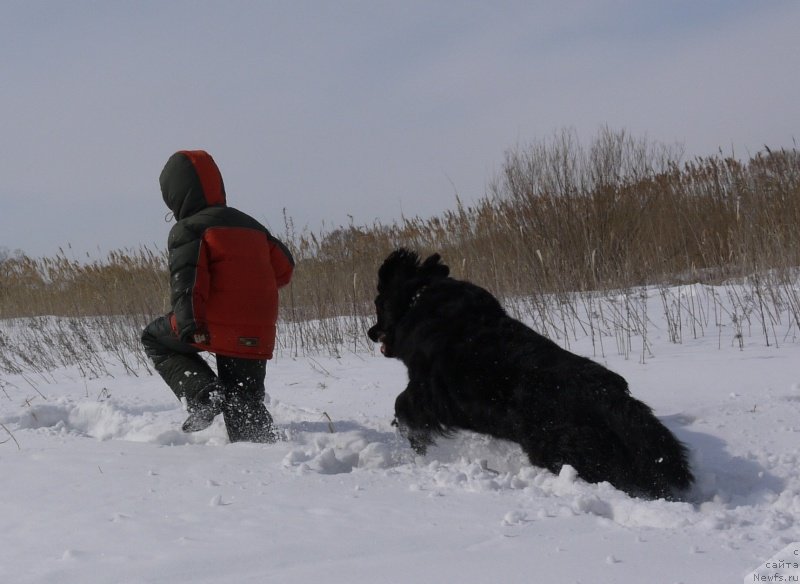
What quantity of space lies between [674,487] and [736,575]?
0.97m

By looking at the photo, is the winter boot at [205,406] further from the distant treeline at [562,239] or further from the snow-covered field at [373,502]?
the distant treeline at [562,239]

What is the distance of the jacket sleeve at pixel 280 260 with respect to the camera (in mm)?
3617

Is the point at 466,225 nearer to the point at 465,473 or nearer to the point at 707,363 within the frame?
the point at 707,363

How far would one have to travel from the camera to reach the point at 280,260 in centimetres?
364

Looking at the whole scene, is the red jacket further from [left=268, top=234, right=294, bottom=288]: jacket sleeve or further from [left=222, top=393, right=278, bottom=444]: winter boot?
[left=222, top=393, right=278, bottom=444]: winter boot

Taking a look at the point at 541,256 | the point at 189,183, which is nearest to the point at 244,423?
the point at 189,183

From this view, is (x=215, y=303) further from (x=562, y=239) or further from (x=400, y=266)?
(x=562, y=239)

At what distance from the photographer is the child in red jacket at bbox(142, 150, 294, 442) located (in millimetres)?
3211

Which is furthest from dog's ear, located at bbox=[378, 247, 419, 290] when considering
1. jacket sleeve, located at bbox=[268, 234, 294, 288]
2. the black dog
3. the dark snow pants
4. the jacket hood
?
the jacket hood

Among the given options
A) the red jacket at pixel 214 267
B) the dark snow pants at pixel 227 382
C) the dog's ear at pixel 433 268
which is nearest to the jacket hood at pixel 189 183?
the red jacket at pixel 214 267

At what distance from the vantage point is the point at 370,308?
23.3 ft

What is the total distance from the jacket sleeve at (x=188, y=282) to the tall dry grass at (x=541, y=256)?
307 centimetres

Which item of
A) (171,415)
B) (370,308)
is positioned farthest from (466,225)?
(171,415)

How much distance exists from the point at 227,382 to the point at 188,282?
61 cm
